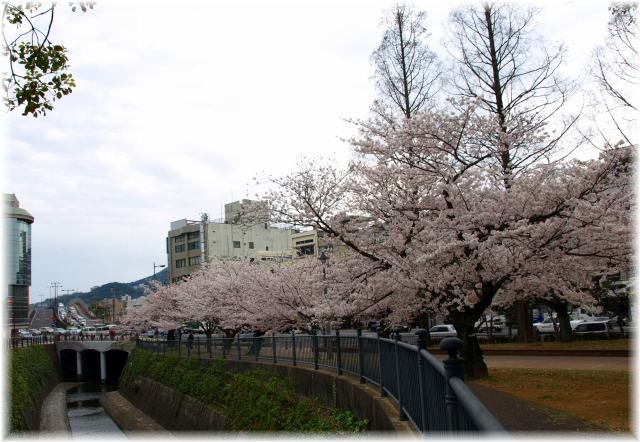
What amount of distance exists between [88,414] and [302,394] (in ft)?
85.2

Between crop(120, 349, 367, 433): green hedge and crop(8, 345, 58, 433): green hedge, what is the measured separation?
21.1 feet

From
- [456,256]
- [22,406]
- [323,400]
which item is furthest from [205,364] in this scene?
[456,256]

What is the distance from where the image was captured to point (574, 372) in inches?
598

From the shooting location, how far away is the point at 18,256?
81750 millimetres

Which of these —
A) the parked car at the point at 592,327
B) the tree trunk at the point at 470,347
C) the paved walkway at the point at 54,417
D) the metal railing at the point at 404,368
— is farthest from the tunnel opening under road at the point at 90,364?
the tree trunk at the point at 470,347

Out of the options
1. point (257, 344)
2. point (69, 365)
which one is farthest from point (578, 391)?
point (69, 365)

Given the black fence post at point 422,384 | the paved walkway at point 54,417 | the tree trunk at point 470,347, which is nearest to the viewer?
the black fence post at point 422,384

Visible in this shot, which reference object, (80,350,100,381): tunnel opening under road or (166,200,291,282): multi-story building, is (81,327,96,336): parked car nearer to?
(80,350,100,381): tunnel opening under road

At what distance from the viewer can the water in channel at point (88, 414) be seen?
97.6 feet

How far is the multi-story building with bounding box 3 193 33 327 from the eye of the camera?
258ft

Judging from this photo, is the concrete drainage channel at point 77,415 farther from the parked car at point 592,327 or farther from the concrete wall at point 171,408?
the parked car at point 592,327

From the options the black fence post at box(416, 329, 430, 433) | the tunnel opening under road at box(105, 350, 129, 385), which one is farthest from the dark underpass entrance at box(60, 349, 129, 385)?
the black fence post at box(416, 329, 430, 433)

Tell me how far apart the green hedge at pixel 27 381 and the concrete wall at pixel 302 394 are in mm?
5723

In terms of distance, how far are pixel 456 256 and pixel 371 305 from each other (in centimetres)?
321
